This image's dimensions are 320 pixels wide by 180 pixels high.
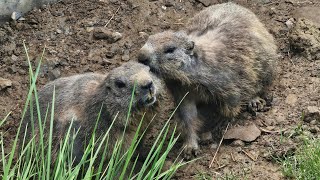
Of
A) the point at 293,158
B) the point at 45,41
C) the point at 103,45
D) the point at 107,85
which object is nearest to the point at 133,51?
the point at 103,45

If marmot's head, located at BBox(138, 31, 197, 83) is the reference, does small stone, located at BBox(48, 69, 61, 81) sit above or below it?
below

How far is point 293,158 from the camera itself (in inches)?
229

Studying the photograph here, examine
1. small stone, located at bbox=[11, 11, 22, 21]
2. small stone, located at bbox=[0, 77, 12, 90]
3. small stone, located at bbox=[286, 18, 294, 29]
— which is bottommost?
small stone, located at bbox=[0, 77, 12, 90]

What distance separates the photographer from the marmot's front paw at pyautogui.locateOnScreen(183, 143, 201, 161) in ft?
21.4

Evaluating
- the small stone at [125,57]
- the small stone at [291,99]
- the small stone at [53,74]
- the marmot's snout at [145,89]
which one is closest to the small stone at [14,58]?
the small stone at [53,74]

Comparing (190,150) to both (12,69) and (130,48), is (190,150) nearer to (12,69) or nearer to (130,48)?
(130,48)

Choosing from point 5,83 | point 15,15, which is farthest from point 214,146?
point 15,15

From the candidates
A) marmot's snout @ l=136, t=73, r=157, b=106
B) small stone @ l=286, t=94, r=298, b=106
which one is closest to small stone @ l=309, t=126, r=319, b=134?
small stone @ l=286, t=94, r=298, b=106

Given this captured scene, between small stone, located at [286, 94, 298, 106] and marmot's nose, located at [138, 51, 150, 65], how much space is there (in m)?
1.62

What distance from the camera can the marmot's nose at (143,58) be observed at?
19.8 feet

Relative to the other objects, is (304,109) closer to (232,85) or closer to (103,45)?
(232,85)

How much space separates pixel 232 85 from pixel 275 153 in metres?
0.91

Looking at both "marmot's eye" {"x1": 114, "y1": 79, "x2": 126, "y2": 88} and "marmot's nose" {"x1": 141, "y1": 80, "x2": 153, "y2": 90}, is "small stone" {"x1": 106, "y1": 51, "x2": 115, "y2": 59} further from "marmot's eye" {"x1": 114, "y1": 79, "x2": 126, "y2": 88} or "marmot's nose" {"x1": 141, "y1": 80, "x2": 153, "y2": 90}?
"marmot's nose" {"x1": 141, "y1": 80, "x2": 153, "y2": 90}

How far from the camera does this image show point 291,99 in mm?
6777
